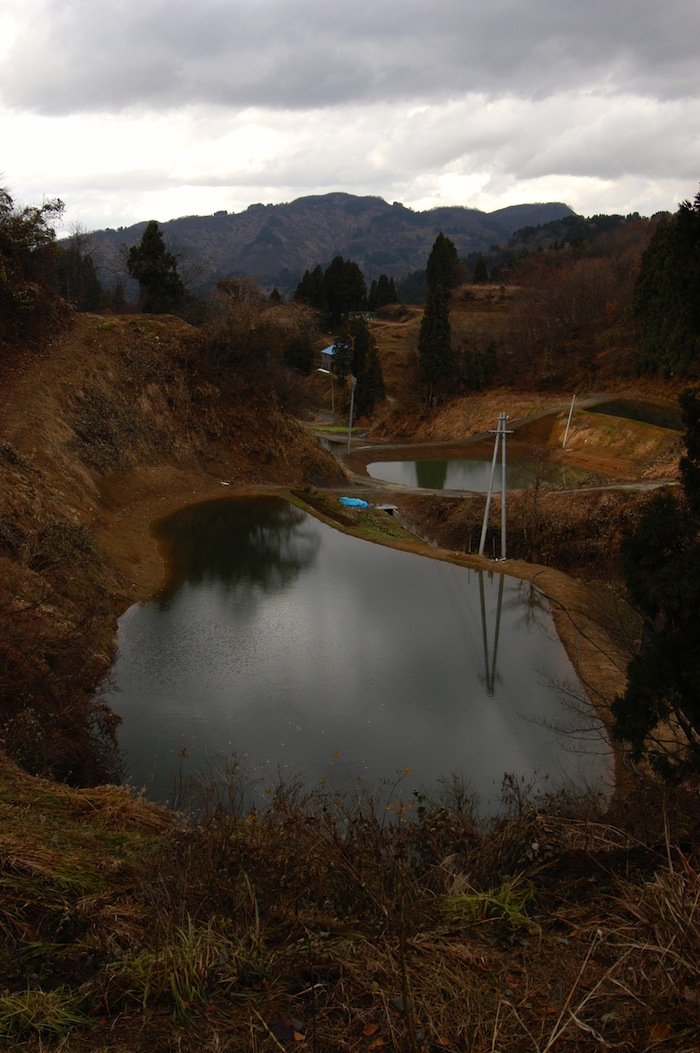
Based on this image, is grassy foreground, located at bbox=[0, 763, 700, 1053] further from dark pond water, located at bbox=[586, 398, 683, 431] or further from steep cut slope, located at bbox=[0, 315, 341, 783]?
dark pond water, located at bbox=[586, 398, 683, 431]

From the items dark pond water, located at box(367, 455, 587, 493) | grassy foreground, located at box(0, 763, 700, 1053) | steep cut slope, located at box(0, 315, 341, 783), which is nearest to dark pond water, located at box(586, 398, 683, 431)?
dark pond water, located at box(367, 455, 587, 493)

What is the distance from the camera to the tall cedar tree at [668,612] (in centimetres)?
900

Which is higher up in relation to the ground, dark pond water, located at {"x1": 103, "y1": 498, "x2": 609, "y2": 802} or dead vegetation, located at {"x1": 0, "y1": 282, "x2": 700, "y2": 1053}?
dead vegetation, located at {"x1": 0, "y1": 282, "x2": 700, "y2": 1053}

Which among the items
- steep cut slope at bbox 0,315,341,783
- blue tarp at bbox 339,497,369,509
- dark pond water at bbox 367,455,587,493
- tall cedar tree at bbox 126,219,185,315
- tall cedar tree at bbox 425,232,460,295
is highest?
tall cedar tree at bbox 425,232,460,295

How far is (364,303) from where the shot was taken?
320 ft

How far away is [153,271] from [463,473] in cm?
2205

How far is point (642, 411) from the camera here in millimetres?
49281

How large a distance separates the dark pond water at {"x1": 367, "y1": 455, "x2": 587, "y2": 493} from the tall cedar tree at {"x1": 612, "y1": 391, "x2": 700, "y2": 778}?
2881cm

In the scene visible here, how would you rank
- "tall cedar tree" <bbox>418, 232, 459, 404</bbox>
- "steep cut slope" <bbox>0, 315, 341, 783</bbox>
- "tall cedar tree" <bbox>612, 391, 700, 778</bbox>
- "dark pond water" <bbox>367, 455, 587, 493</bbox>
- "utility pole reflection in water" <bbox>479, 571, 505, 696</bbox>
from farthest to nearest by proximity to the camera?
"tall cedar tree" <bbox>418, 232, 459, 404</bbox>
"dark pond water" <bbox>367, 455, 587, 493</bbox>
"utility pole reflection in water" <bbox>479, 571, 505, 696</bbox>
"steep cut slope" <bbox>0, 315, 341, 783</bbox>
"tall cedar tree" <bbox>612, 391, 700, 778</bbox>

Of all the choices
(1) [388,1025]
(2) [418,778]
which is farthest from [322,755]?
(1) [388,1025]

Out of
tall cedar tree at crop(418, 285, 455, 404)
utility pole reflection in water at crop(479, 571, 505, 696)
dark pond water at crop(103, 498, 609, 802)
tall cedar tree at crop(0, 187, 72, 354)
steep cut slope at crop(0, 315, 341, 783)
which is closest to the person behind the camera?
steep cut slope at crop(0, 315, 341, 783)

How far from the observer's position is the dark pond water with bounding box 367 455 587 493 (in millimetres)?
42869

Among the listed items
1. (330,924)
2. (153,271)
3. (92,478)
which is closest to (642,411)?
(153,271)

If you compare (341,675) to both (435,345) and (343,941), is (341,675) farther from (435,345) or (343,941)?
(435,345)
